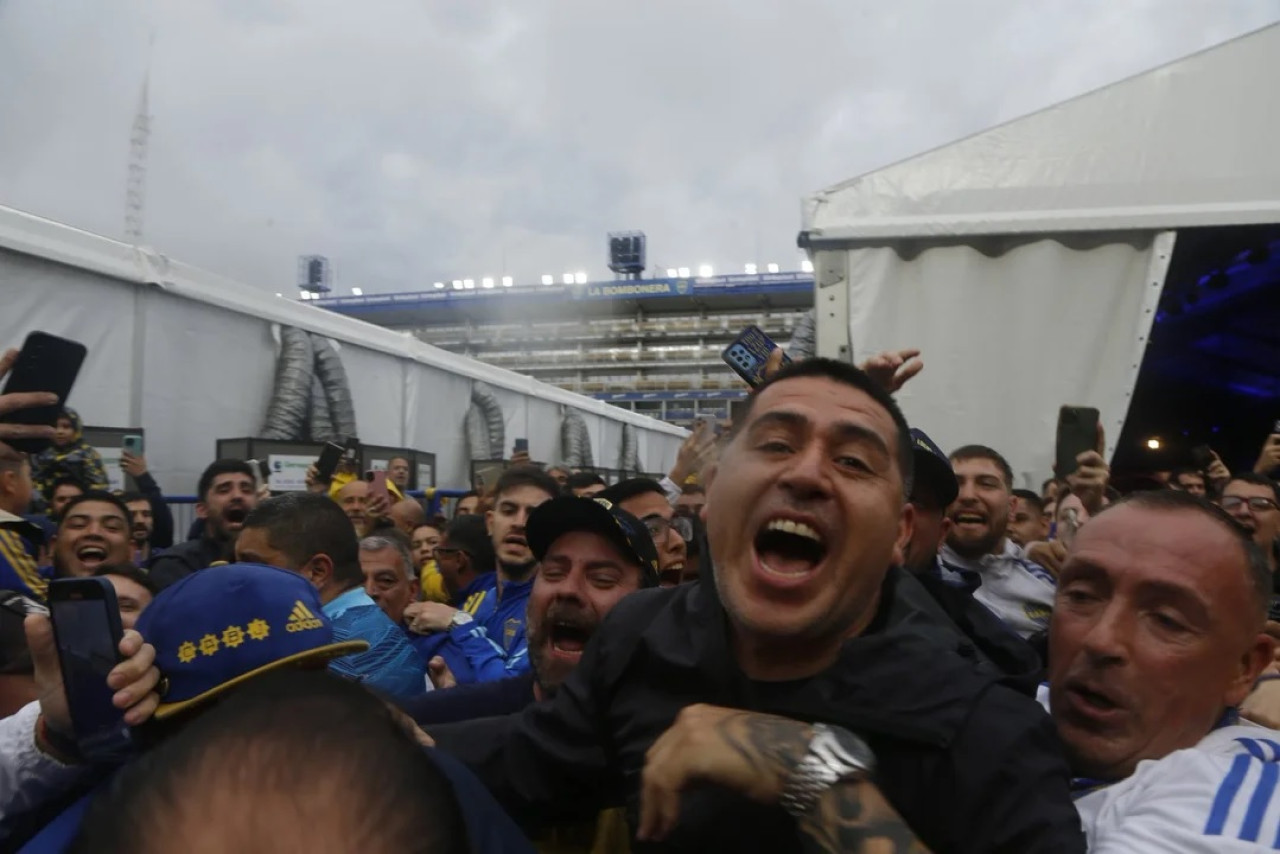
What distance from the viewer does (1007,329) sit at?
14.2 ft

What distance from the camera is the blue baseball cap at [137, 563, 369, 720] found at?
1.43 m

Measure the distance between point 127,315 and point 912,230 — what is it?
19.7ft

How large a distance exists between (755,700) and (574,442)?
14941 mm

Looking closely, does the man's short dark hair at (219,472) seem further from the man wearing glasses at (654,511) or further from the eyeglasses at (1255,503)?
the eyeglasses at (1255,503)

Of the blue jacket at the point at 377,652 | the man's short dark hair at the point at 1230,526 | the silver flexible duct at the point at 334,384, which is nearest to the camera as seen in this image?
the man's short dark hair at the point at 1230,526

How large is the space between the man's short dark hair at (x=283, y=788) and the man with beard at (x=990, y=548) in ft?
9.89

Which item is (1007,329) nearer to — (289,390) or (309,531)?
(309,531)

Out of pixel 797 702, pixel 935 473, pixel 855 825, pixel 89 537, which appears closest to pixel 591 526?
pixel 935 473

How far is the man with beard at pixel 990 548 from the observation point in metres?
3.40

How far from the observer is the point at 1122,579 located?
1607 mm

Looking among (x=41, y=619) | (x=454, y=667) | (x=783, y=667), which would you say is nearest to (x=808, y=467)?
(x=783, y=667)

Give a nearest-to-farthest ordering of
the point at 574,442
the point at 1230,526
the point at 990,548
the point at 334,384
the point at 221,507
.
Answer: the point at 1230,526
the point at 990,548
the point at 221,507
the point at 334,384
the point at 574,442

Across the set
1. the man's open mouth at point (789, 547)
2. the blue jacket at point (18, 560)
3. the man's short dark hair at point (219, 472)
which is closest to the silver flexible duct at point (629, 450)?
the man's short dark hair at point (219, 472)

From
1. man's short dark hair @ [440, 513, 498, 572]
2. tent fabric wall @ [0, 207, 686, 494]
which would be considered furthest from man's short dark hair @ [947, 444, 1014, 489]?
tent fabric wall @ [0, 207, 686, 494]
